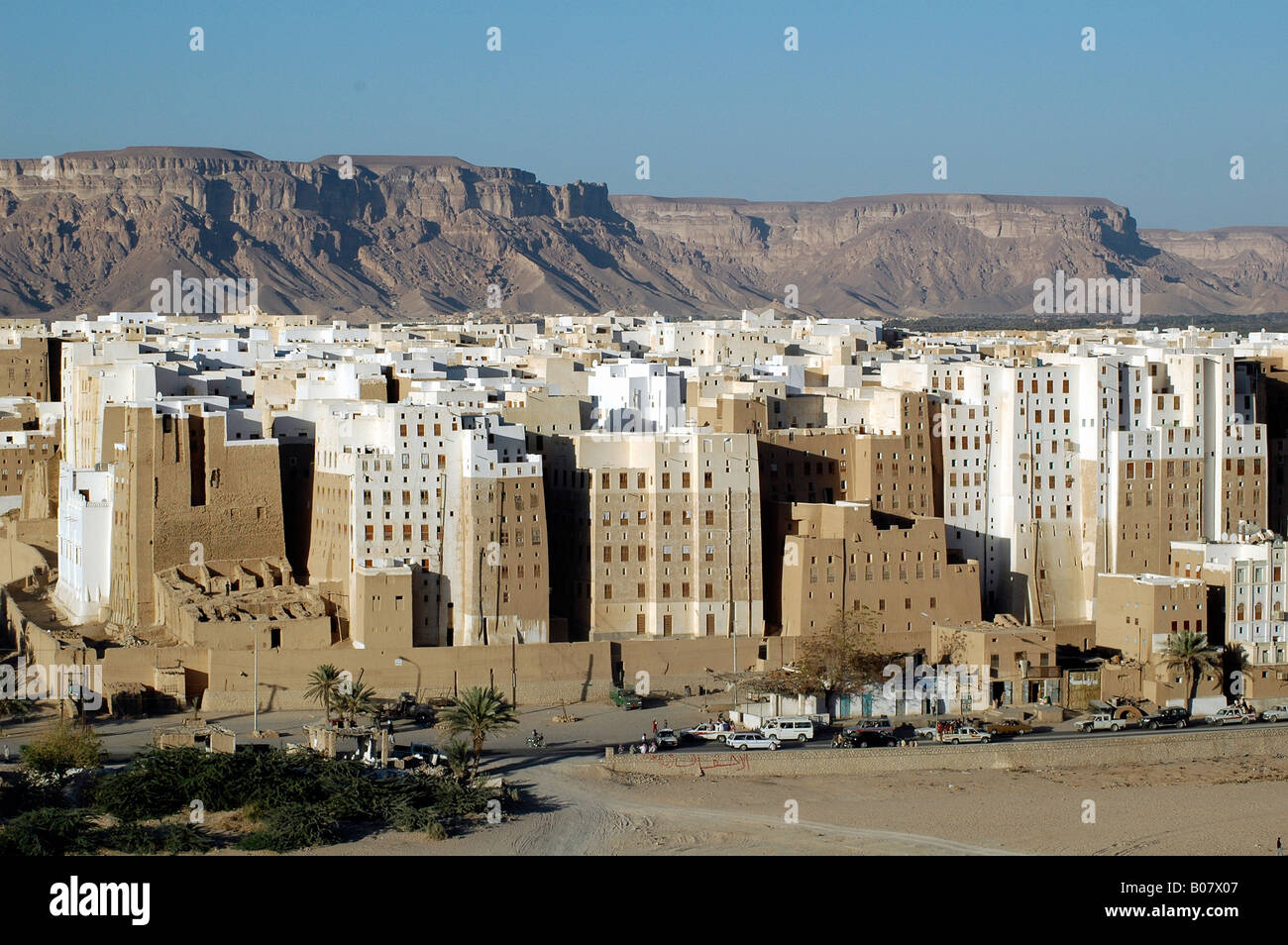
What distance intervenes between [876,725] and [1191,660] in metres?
10.7

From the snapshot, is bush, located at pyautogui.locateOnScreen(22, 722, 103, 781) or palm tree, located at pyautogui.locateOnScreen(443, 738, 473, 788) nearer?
bush, located at pyautogui.locateOnScreen(22, 722, 103, 781)

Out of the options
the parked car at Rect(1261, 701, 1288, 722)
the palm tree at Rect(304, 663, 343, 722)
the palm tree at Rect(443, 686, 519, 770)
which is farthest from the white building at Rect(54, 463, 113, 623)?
the parked car at Rect(1261, 701, 1288, 722)

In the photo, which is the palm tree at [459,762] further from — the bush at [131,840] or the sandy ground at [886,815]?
the bush at [131,840]

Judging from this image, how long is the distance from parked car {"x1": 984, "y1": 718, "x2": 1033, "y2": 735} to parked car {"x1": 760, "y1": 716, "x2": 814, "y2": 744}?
529 centimetres

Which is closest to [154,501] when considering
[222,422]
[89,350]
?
[222,422]

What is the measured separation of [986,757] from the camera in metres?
68.6

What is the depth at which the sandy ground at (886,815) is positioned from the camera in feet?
196

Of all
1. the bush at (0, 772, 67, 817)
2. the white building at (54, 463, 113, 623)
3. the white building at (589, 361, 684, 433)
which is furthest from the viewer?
the white building at (589, 361, 684, 433)

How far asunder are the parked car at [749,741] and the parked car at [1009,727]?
268 inches

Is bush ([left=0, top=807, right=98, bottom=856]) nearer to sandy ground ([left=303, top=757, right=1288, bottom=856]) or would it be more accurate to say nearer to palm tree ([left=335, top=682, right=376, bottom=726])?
sandy ground ([left=303, top=757, right=1288, bottom=856])

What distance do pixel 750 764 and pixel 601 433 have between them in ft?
56.6

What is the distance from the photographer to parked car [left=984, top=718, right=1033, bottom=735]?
71.6 metres

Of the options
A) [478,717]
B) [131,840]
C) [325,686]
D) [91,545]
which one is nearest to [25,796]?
[131,840]
